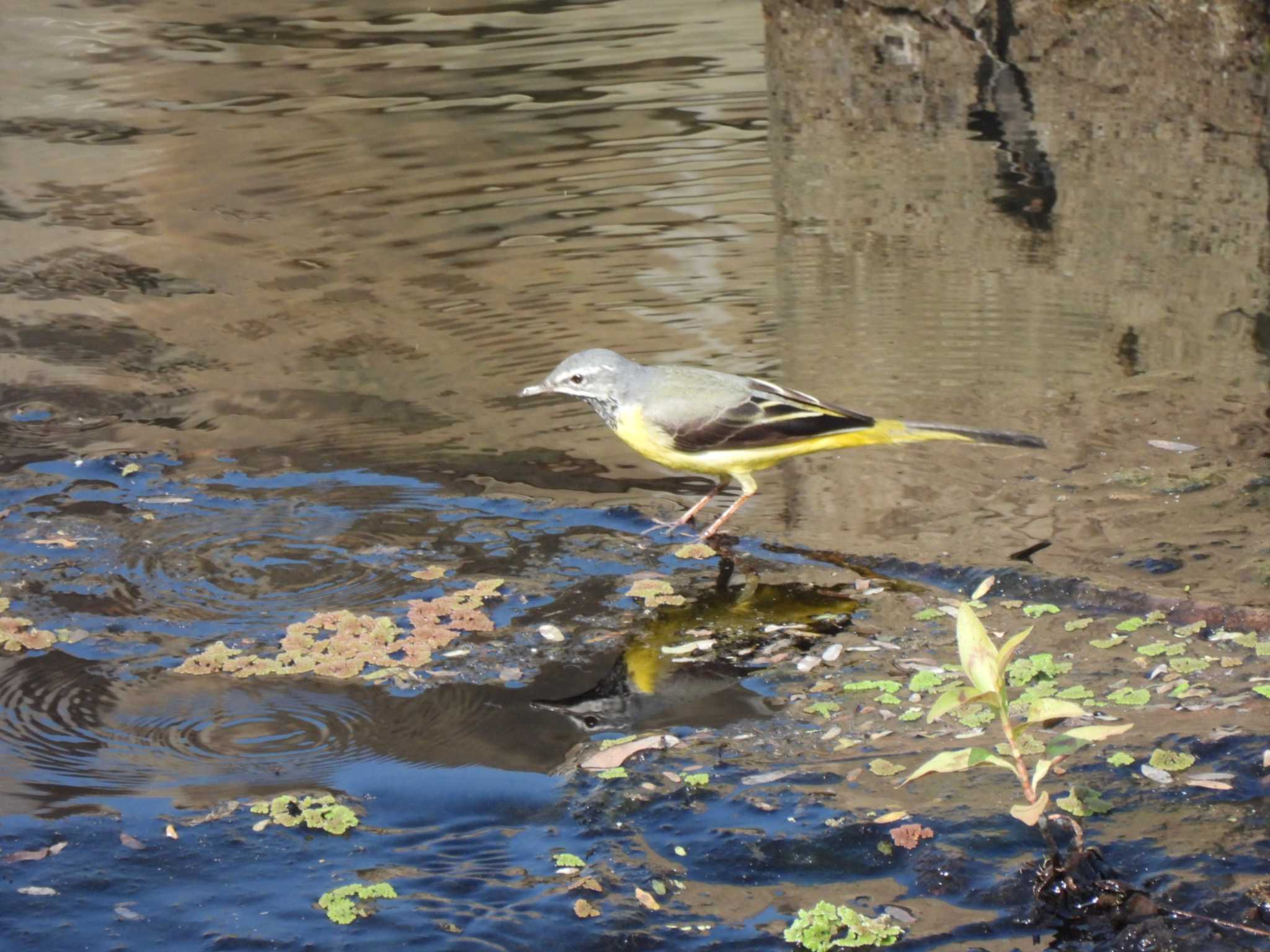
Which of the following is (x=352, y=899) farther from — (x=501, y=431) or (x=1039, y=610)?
(x=501, y=431)

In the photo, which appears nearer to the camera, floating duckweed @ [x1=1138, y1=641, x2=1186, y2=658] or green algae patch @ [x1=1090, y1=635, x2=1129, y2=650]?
floating duckweed @ [x1=1138, y1=641, x2=1186, y2=658]

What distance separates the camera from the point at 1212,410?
22.9ft

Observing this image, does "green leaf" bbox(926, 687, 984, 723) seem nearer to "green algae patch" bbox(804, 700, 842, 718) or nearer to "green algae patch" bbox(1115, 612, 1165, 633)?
"green algae patch" bbox(804, 700, 842, 718)

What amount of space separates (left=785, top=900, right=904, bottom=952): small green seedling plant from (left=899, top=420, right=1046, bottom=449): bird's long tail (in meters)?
2.91

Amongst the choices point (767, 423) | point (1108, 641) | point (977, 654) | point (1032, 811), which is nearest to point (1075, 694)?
point (1108, 641)

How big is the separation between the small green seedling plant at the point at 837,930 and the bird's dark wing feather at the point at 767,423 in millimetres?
2795

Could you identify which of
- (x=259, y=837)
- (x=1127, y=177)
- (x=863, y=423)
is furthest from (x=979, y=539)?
(x=1127, y=177)

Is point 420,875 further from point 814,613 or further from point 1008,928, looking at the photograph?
point 814,613

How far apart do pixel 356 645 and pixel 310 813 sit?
3.70 feet

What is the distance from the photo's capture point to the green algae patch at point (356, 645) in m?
5.12

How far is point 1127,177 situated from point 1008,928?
7935 millimetres

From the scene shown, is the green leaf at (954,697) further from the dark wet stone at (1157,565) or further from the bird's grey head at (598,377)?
the bird's grey head at (598,377)

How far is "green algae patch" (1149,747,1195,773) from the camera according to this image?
3.96m

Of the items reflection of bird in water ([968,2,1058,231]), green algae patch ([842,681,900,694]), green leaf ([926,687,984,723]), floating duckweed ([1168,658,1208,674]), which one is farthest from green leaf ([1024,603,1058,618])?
reflection of bird in water ([968,2,1058,231])
